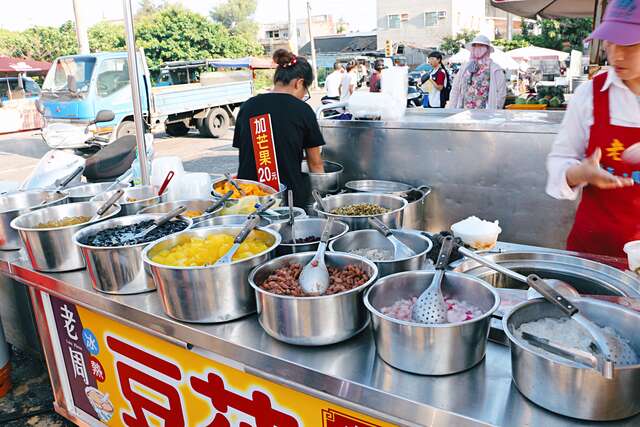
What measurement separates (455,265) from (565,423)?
75 cm

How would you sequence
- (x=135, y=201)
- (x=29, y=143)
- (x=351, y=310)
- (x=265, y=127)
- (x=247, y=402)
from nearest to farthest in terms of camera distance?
(x=351, y=310)
(x=247, y=402)
(x=135, y=201)
(x=265, y=127)
(x=29, y=143)

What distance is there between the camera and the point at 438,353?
1.15 meters

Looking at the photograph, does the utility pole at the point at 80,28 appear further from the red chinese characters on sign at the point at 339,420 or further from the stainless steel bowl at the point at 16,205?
the red chinese characters on sign at the point at 339,420

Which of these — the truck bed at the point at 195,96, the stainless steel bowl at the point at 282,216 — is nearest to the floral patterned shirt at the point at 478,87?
the stainless steel bowl at the point at 282,216

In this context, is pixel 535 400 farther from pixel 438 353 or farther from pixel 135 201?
pixel 135 201

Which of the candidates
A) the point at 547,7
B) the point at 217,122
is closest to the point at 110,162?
the point at 547,7

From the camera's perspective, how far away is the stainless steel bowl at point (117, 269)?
66.9 inches

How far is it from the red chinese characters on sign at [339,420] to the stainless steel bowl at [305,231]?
567mm

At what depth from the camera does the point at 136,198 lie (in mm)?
2541

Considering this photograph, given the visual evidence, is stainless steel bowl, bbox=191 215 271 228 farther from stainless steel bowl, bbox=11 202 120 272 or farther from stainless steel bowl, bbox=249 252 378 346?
stainless steel bowl, bbox=249 252 378 346

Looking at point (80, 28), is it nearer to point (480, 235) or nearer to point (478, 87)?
point (478, 87)

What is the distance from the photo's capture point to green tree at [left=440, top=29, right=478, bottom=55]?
4013 cm

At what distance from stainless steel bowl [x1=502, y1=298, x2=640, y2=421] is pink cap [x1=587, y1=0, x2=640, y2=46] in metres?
0.91

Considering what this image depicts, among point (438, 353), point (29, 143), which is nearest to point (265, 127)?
point (438, 353)
